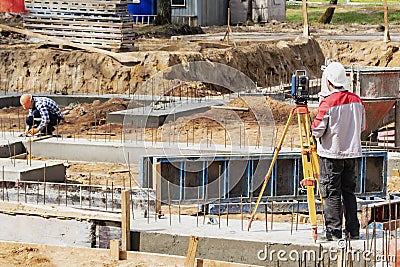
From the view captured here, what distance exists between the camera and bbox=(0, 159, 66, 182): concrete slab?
10.0m

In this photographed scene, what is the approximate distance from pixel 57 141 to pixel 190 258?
5.52 m

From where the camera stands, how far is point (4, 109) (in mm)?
17531

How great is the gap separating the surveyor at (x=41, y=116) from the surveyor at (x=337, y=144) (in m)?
6.09

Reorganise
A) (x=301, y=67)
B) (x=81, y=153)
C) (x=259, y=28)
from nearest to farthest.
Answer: (x=81, y=153) < (x=301, y=67) < (x=259, y=28)

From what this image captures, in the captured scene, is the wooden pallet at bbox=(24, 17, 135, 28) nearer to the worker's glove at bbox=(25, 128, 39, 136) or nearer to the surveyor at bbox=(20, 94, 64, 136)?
the surveyor at bbox=(20, 94, 64, 136)

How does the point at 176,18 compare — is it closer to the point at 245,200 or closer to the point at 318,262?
the point at 245,200

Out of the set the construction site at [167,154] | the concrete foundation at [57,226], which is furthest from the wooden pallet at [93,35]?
the concrete foundation at [57,226]

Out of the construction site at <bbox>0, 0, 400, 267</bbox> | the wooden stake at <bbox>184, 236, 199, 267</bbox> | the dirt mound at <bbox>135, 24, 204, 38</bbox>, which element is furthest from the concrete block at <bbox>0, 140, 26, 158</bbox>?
the dirt mound at <bbox>135, 24, 204, 38</bbox>

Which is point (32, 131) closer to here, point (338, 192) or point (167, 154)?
point (167, 154)

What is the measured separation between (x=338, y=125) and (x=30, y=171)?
3.86 metres

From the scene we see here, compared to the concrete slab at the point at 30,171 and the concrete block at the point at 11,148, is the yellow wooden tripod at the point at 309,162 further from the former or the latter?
the concrete block at the point at 11,148

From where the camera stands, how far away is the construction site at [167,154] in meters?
8.17

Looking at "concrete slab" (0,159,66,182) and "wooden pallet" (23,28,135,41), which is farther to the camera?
"wooden pallet" (23,28,135,41)

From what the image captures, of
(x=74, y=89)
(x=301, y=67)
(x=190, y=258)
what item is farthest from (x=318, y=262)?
(x=301, y=67)
